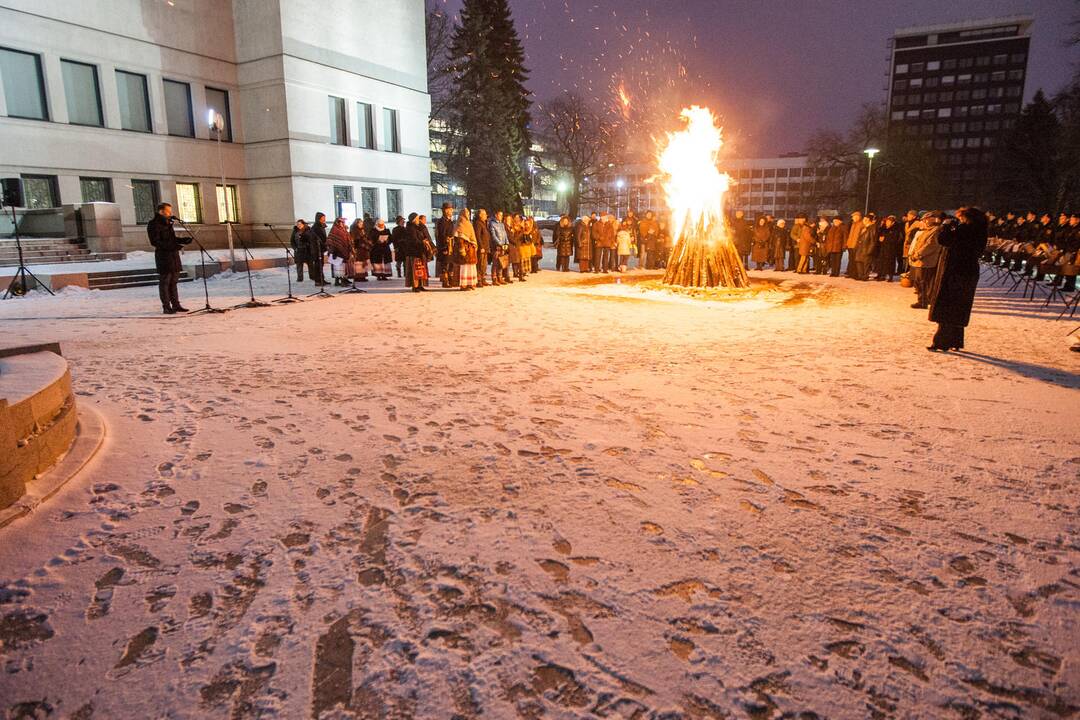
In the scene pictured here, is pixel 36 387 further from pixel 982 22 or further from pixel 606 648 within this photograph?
pixel 982 22

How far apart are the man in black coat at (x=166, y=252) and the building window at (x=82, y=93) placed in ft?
51.8

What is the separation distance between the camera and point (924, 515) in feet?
11.1

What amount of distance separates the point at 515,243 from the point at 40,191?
1694cm

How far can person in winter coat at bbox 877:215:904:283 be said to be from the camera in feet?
52.1

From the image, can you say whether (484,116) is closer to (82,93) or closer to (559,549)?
(82,93)

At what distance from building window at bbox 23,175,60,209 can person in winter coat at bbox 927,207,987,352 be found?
25465 mm

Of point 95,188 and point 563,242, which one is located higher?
point 95,188

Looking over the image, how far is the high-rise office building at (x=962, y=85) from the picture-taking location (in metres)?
108

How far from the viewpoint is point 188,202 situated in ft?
82.3

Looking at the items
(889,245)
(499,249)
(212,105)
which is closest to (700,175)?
(499,249)

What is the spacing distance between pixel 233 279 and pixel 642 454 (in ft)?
54.5

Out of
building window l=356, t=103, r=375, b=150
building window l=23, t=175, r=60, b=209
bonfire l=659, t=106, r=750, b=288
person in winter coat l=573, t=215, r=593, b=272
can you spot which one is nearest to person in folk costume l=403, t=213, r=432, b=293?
bonfire l=659, t=106, r=750, b=288

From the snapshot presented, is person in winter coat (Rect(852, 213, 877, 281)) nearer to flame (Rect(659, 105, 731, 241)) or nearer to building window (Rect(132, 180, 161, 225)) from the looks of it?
flame (Rect(659, 105, 731, 241))

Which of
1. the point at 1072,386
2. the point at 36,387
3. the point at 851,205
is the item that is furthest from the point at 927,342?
the point at 851,205
